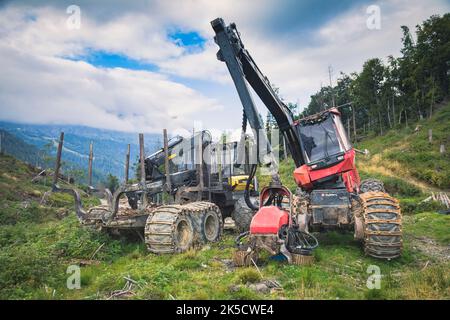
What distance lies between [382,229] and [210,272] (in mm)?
3582

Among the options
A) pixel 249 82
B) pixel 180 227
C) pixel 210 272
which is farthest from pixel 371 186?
pixel 210 272

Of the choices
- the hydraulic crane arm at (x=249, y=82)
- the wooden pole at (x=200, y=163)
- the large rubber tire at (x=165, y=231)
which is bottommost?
the large rubber tire at (x=165, y=231)

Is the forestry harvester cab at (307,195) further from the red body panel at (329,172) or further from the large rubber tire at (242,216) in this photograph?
the large rubber tire at (242,216)

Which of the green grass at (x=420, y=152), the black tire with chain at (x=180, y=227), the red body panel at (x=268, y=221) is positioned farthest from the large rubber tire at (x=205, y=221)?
the green grass at (x=420, y=152)

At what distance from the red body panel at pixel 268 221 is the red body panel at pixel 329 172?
1.58 m

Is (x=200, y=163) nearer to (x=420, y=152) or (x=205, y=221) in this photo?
(x=205, y=221)

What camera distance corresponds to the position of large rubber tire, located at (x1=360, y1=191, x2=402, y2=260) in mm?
6676

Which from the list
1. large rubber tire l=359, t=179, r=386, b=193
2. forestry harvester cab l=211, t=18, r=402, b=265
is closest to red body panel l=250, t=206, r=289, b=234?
forestry harvester cab l=211, t=18, r=402, b=265

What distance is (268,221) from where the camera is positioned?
696 centimetres

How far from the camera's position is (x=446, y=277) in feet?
18.3

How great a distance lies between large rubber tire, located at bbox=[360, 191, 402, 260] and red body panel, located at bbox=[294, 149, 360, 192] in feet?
4.64

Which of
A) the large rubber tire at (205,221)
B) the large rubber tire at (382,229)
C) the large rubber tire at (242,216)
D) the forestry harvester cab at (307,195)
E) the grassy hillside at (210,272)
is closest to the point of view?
the grassy hillside at (210,272)

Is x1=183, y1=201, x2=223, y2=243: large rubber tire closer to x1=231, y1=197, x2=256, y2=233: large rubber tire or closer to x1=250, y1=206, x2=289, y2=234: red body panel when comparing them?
x1=231, y1=197, x2=256, y2=233: large rubber tire

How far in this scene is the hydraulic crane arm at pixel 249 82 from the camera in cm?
821
